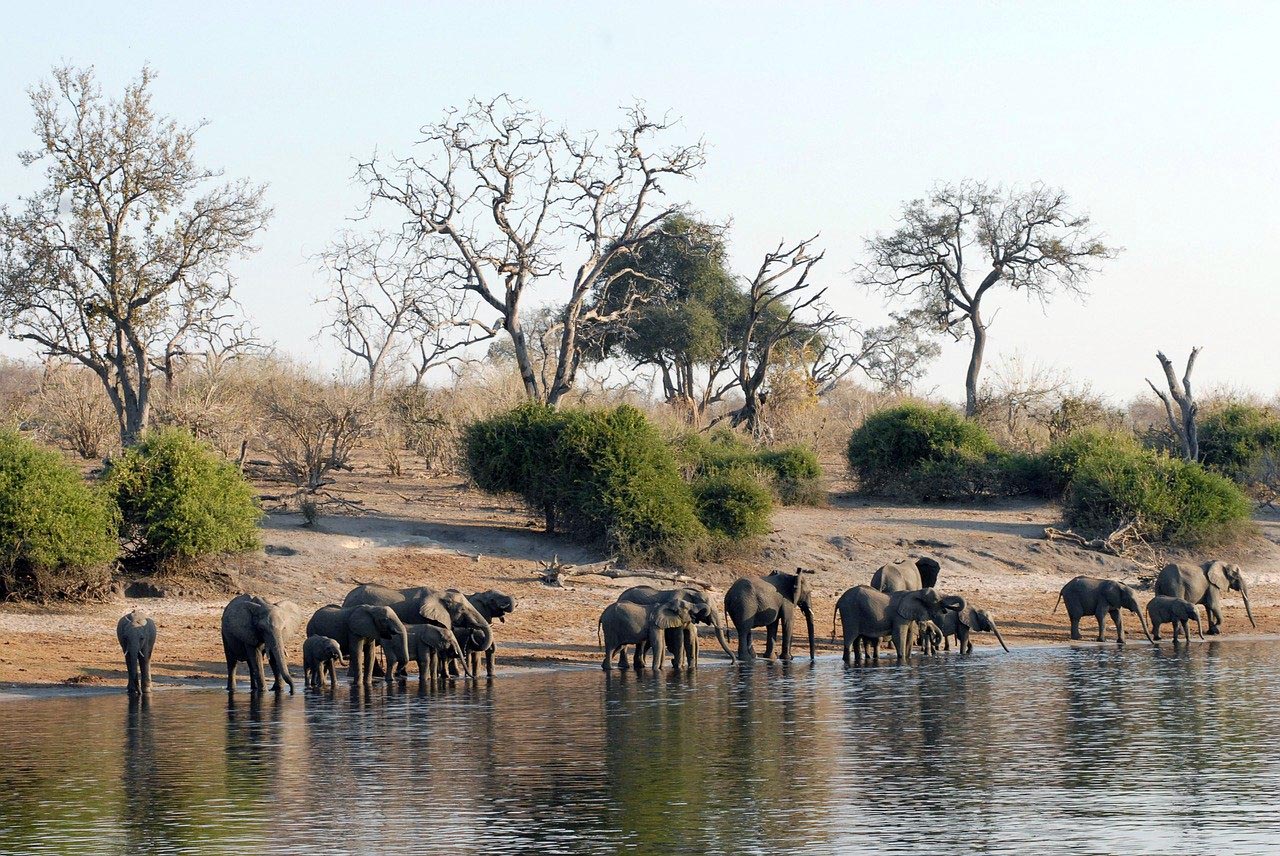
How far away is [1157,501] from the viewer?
104ft

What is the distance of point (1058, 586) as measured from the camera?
29.4m

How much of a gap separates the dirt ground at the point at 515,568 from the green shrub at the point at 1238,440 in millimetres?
3094

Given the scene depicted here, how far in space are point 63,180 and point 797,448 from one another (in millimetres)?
15554

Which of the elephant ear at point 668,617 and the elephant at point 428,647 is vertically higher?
the elephant ear at point 668,617

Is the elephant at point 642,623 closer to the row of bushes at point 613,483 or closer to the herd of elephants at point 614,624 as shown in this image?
the herd of elephants at point 614,624

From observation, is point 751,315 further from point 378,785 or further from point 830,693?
point 378,785

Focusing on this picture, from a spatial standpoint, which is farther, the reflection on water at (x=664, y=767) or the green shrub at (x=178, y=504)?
the green shrub at (x=178, y=504)

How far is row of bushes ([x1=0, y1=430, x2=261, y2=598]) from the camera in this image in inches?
853

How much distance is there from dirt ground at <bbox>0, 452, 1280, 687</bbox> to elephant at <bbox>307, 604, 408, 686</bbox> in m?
1.41

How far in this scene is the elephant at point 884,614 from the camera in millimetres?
21891

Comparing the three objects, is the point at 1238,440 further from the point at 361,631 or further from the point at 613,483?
the point at 361,631

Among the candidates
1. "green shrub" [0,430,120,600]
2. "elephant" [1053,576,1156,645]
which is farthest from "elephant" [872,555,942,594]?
"green shrub" [0,430,120,600]

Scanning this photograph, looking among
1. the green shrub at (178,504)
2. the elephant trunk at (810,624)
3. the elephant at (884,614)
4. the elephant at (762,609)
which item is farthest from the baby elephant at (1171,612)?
the green shrub at (178,504)

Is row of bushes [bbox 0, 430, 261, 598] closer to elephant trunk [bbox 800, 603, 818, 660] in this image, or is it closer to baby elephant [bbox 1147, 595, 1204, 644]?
elephant trunk [bbox 800, 603, 818, 660]
